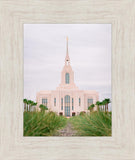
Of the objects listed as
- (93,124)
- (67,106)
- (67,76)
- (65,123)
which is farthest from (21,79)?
(93,124)

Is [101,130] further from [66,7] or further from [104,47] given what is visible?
[66,7]

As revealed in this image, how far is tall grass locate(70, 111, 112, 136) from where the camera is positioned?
2.77 meters

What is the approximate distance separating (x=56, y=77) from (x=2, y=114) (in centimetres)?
102

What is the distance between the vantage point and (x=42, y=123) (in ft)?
9.76

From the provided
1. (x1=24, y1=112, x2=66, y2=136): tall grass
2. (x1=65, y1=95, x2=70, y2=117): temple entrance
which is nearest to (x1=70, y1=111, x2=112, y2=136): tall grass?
(x1=65, y1=95, x2=70, y2=117): temple entrance

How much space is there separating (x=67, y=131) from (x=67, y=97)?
21.8 inches

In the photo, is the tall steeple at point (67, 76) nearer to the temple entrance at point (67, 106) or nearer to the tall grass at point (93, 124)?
the temple entrance at point (67, 106)

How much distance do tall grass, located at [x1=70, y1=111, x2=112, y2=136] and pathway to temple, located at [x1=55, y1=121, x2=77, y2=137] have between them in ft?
0.23

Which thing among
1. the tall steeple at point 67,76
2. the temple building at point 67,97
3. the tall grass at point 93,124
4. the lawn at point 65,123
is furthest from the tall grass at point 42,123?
the tall steeple at point 67,76

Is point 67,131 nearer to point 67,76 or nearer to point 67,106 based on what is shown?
point 67,106

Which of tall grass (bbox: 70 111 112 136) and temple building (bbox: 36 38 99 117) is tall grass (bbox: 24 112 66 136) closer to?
temple building (bbox: 36 38 99 117)

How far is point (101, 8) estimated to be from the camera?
2.73 metres

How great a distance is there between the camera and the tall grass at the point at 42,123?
2780 mm

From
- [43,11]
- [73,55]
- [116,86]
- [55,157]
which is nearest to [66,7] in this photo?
[43,11]
